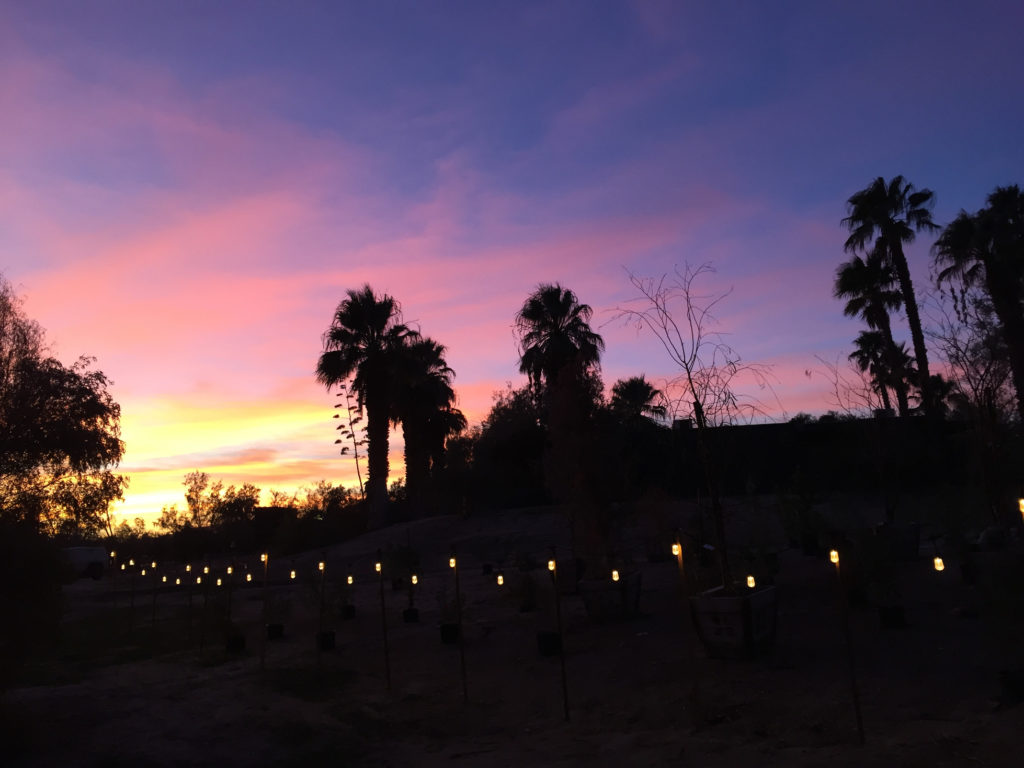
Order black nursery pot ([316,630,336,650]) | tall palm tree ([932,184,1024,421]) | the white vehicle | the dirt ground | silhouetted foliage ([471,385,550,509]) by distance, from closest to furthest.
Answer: the dirt ground < black nursery pot ([316,630,336,650]) < tall palm tree ([932,184,1024,421]) < silhouetted foliage ([471,385,550,509]) < the white vehicle

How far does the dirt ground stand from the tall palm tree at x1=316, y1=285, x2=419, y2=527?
72.6ft

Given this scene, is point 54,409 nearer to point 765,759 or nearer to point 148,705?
point 148,705

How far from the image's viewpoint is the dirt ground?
8688mm

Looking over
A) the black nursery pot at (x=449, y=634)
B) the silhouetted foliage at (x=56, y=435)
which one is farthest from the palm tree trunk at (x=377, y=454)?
the black nursery pot at (x=449, y=634)

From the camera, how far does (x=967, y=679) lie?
32.8 ft

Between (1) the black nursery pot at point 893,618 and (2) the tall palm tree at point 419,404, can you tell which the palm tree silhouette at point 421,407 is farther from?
(1) the black nursery pot at point 893,618

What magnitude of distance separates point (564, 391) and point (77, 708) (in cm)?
1140

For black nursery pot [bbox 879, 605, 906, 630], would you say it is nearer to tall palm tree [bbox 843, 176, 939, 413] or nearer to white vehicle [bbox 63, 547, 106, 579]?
tall palm tree [bbox 843, 176, 939, 413]

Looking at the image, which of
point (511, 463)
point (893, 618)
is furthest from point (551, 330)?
point (893, 618)

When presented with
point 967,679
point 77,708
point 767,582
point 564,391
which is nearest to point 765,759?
point 967,679

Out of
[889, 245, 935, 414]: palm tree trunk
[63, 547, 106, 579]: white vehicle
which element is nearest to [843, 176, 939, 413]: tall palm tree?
[889, 245, 935, 414]: palm tree trunk

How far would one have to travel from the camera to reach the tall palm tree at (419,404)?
39.9 metres

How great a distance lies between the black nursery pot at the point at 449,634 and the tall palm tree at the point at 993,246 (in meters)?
22.5

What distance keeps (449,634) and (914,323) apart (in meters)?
25.2
